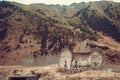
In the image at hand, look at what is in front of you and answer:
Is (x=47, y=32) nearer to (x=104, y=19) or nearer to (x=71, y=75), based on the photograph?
(x=104, y=19)

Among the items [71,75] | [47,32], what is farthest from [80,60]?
[47,32]

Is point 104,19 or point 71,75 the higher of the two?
point 104,19

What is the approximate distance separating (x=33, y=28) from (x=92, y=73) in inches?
2265

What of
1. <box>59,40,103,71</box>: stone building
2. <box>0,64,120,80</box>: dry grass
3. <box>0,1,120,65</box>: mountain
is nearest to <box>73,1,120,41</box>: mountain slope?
<box>0,1,120,65</box>: mountain

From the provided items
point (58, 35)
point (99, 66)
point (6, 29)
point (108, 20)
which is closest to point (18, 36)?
point (6, 29)

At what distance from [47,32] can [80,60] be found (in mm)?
47045

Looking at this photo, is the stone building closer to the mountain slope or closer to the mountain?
the mountain

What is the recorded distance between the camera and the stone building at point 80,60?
207 ft

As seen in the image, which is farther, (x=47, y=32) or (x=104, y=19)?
(x=104, y=19)

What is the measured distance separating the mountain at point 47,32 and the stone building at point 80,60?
24927 mm

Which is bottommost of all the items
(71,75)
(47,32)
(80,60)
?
(71,75)

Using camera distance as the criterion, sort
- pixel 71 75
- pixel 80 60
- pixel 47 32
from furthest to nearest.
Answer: pixel 47 32 < pixel 80 60 < pixel 71 75

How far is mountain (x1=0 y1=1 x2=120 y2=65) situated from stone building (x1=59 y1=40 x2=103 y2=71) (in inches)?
981

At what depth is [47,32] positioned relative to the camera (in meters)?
110
